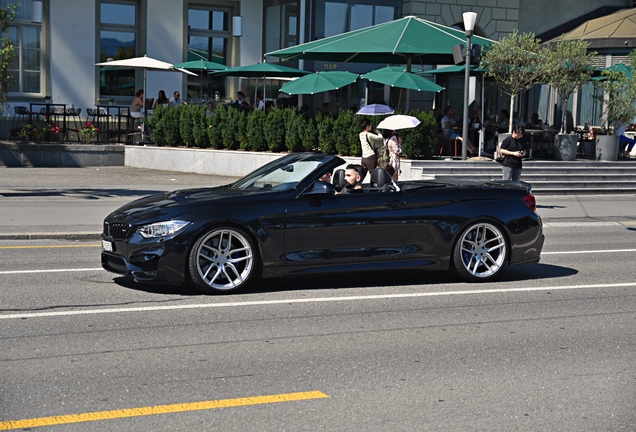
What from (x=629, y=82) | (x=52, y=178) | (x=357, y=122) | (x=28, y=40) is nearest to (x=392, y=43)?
(x=357, y=122)

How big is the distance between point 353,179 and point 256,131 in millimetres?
14315

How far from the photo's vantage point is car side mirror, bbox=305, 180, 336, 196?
936 cm

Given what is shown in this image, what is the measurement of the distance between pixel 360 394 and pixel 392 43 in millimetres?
17321

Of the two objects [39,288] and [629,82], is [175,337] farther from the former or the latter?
[629,82]

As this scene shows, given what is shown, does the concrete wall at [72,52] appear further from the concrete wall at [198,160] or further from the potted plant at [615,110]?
the potted plant at [615,110]

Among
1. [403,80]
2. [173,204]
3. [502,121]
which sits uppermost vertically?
[403,80]

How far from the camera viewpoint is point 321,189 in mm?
9383

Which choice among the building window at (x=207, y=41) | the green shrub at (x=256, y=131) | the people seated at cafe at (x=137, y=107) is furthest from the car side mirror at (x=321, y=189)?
the building window at (x=207, y=41)

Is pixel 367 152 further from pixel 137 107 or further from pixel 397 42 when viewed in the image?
pixel 137 107

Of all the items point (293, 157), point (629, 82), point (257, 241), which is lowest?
point (257, 241)

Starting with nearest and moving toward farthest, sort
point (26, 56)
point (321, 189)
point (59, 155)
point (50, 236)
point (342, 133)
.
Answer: point (321, 189) → point (50, 236) → point (342, 133) → point (59, 155) → point (26, 56)

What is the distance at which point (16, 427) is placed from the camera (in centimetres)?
513

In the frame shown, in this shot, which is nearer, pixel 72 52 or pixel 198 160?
pixel 198 160

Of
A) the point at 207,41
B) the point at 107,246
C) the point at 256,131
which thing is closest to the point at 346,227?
the point at 107,246
